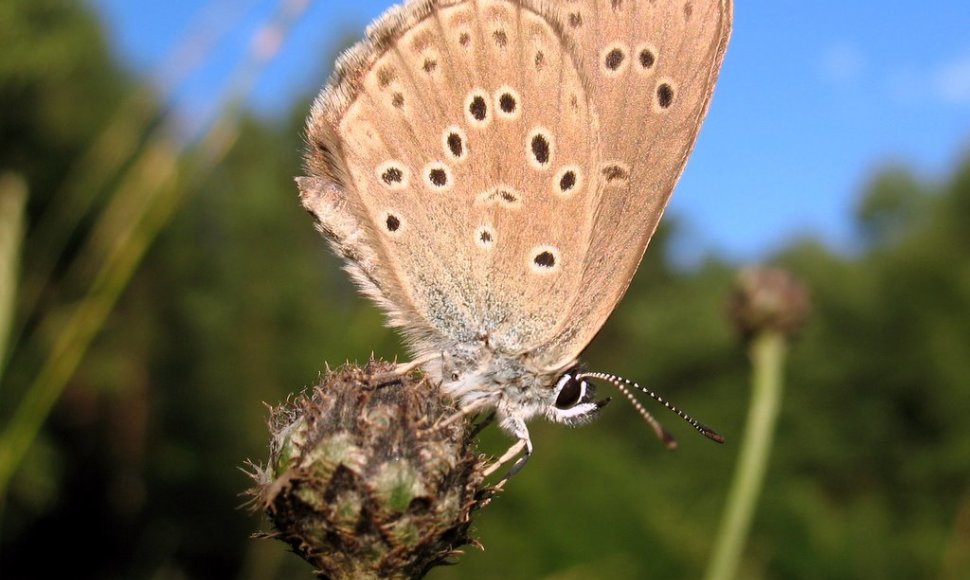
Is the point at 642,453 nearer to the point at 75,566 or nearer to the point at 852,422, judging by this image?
the point at 852,422

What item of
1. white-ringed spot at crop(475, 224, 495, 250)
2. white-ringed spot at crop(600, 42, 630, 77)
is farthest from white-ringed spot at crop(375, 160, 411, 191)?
white-ringed spot at crop(600, 42, 630, 77)

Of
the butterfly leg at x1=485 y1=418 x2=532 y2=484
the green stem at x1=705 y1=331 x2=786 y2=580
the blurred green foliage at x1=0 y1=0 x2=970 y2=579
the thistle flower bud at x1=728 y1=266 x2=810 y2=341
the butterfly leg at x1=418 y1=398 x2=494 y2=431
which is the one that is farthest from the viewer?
the blurred green foliage at x1=0 y1=0 x2=970 y2=579

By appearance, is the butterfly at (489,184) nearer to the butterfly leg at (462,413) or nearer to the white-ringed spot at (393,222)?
the white-ringed spot at (393,222)

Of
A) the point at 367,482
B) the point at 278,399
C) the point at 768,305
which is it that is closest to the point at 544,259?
the point at 367,482

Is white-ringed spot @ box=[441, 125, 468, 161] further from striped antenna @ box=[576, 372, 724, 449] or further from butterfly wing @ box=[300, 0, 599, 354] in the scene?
striped antenna @ box=[576, 372, 724, 449]

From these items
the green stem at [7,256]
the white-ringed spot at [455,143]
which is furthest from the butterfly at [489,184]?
the green stem at [7,256]

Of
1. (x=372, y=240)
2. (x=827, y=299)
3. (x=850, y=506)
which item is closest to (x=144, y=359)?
(x=372, y=240)
